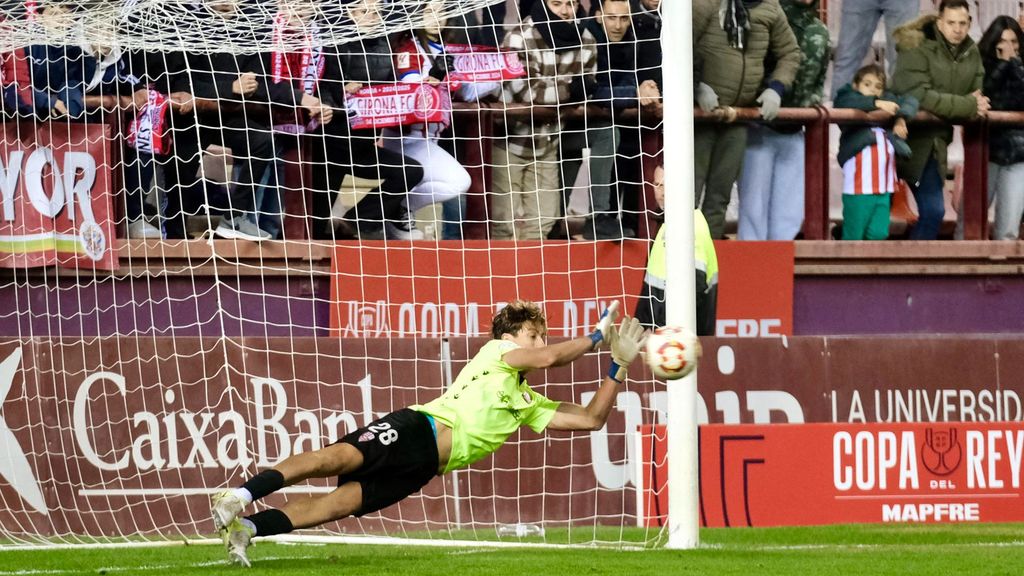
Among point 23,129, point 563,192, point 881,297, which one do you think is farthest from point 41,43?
point 881,297

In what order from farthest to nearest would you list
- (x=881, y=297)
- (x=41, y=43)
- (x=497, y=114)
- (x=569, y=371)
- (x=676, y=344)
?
(x=881, y=297) < (x=497, y=114) < (x=569, y=371) < (x=41, y=43) < (x=676, y=344)

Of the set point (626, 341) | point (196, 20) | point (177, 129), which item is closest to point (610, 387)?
point (626, 341)

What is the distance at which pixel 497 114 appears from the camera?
11.9 meters

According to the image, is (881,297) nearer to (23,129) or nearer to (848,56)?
(848,56)

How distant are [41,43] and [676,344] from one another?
16.2 ft

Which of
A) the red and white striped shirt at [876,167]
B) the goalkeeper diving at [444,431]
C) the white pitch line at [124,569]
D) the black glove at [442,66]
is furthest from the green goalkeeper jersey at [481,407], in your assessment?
the red and white striped shirt at [876,167]

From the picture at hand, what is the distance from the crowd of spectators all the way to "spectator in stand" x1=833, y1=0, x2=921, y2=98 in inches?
32.1

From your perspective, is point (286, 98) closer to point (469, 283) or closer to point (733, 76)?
point (469, 283)

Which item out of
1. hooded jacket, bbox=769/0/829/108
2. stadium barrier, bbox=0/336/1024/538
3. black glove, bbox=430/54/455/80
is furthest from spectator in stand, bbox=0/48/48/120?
hooded jacket, bbox=769/0/829/108

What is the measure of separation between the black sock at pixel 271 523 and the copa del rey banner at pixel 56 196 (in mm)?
4478

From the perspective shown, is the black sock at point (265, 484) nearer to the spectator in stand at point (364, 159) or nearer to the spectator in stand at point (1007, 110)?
the spectator in stand at point (364, 159)

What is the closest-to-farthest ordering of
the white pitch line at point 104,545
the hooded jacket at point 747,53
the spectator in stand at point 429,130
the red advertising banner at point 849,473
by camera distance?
the white pitch line at point 104,545, the red advertising banner at point 849,473, the spectator in stand at point 429,130, the hooded jacket at point 747,53

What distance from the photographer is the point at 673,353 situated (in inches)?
305

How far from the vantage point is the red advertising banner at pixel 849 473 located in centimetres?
1037
